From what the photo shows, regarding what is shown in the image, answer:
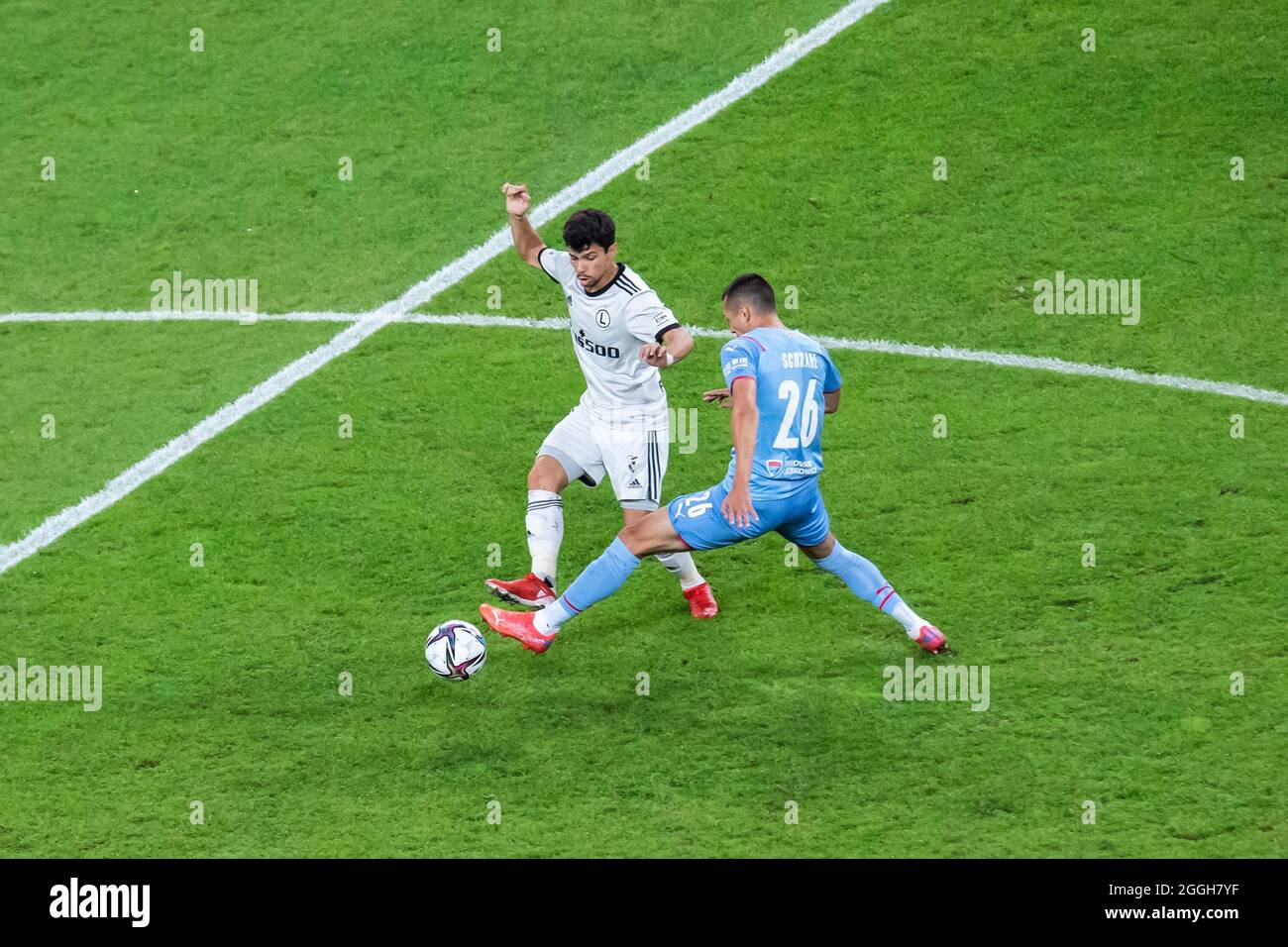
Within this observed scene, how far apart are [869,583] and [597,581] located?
134cm

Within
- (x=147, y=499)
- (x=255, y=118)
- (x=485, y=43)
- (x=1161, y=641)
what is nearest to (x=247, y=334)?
(x=147, y=499)

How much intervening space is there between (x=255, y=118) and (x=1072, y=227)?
21.5 feet

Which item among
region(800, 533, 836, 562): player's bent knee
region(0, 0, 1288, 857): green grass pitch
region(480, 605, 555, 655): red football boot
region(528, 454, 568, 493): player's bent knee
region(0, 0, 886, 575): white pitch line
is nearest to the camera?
region(0, 0, 1288, 857): green grass pitch

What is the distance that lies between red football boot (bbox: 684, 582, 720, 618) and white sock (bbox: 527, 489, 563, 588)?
77 centimetres

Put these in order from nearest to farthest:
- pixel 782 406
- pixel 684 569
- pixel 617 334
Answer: pixel 782 406 < pixel 617 334 < pixel 684 569

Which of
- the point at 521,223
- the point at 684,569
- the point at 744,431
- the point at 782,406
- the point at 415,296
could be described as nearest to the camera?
the point at 744,431

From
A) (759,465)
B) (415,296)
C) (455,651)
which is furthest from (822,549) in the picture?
(415,296)

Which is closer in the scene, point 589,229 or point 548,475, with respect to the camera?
point 589,229

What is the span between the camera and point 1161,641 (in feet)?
27.5

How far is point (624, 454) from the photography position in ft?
28.4

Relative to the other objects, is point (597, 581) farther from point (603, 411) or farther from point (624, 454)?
point (603, 411)

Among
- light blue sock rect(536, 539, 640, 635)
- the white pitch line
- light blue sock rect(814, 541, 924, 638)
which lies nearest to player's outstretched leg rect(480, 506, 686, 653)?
light blue sock rect(536, 539, 640, 635)

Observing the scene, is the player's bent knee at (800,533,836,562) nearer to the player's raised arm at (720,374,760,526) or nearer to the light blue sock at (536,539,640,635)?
the player's raised arm at (720,374,760,526)

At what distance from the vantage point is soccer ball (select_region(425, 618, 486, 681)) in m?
8.05
